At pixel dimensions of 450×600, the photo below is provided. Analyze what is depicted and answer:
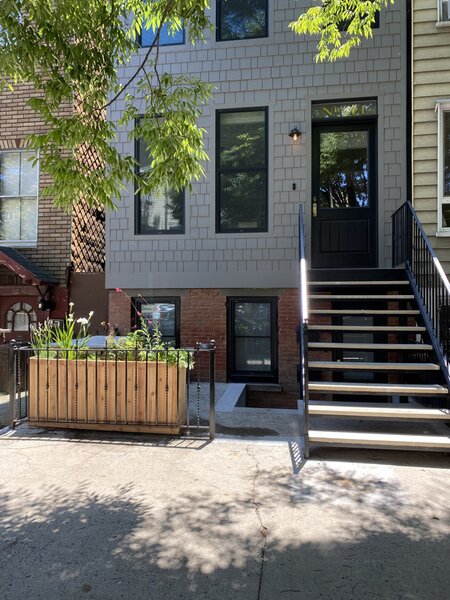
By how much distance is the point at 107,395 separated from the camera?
5020 millimetres

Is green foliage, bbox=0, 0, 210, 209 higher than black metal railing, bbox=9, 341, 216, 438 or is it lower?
higher

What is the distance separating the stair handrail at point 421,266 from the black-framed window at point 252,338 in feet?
7.43

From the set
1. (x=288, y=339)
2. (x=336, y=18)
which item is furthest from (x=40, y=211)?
(x=336, y=18)

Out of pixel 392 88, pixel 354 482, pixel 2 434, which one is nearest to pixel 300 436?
pixel 354 482

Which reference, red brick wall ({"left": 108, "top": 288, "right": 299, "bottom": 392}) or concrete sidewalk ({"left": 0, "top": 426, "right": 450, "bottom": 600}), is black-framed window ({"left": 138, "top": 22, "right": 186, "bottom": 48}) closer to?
red brick wall ({"left": 108, "top": 288, "right": 299, "bottom": 392})

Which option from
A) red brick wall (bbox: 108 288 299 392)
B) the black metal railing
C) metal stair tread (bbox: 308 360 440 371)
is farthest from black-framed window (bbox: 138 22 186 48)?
metal stair tread (bbox: 308 360 440 371)

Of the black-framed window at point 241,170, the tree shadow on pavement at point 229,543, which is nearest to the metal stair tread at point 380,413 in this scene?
the tree shadow on pavement at point 229,543

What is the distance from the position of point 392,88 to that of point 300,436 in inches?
233

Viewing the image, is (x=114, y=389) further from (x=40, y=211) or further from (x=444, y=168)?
(x=444, y=168)

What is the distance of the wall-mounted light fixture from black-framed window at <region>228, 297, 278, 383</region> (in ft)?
9.08

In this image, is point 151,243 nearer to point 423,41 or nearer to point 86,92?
point 86,92

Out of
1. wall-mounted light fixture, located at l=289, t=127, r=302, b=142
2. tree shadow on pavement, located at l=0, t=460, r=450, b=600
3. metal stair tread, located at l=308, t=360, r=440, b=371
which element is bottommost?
tree shadow on pavement, located at l=0, t=460, r=450, b=600

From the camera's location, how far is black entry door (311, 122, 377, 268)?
7.42 m

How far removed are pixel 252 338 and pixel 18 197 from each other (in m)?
5.53
